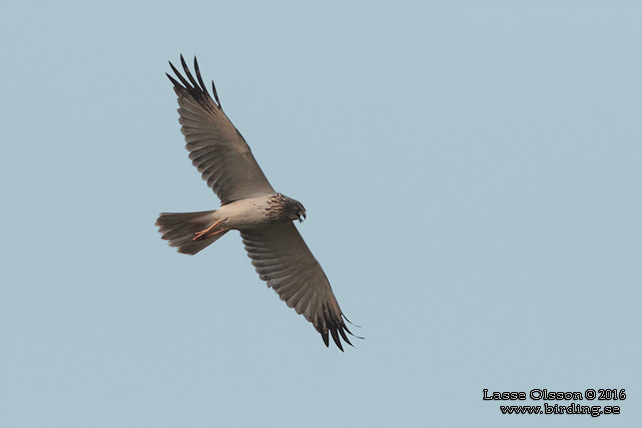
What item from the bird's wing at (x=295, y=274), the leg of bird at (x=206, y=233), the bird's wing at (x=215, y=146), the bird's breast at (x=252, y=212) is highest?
the bird's wing at (x=215, y=146)

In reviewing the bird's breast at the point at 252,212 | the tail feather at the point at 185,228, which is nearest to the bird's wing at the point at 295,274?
the bird's breast at the point at 252,212

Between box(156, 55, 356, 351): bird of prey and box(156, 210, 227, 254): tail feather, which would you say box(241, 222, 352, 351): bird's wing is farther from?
box(156, 210, 227, 254): tail feather

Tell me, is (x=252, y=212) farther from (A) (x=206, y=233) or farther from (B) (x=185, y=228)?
(B) (x=185, y=228)

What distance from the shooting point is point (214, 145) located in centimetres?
1288

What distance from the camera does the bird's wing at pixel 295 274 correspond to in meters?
13.9

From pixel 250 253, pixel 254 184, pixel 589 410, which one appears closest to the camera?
pixel 589 410

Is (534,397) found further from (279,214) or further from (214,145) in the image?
(214,145)

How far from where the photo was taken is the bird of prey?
41.9 feet

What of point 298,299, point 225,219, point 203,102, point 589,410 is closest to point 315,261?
point 298,299

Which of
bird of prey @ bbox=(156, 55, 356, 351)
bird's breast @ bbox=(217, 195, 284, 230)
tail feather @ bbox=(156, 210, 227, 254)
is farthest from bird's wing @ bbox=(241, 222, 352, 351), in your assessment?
tail feather @ bbox=(156, 210, 227, 254)

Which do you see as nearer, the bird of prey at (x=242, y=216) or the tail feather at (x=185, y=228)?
the bird of prey at (x=242, y=216)

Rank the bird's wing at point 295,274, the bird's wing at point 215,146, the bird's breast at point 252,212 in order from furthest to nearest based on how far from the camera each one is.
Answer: the bird's wing at point 295,274
the bird's breast at point 252,212
the bird's wing at point 215,146

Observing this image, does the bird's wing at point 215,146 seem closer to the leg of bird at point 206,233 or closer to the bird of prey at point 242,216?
the bird of prey at point 242,216

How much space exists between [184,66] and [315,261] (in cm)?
305
